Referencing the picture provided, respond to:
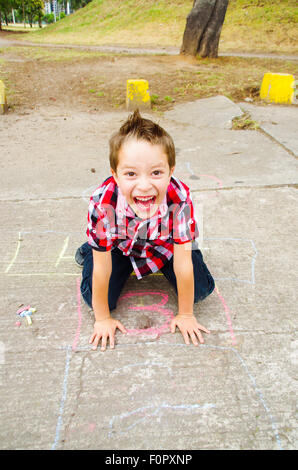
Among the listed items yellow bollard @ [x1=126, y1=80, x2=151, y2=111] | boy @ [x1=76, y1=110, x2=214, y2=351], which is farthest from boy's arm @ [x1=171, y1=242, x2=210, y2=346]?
yellow bollard @ [x1=126, y1=80, x2=151, y2=111]

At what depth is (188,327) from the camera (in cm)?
156

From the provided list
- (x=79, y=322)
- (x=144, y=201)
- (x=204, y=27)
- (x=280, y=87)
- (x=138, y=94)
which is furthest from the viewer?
(x=204, y=27)

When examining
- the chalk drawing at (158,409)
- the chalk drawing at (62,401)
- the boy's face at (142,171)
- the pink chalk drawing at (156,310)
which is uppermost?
the boy's face at (142,171)

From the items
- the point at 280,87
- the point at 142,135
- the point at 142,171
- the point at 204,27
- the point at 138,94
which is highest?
the point at 204,27

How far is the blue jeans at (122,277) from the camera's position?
5.55ft

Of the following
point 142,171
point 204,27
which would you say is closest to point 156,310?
point 142,171

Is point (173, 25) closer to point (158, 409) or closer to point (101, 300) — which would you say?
point (101, 300)

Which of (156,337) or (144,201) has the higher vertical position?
(144,201)

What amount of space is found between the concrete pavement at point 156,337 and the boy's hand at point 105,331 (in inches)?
1.6

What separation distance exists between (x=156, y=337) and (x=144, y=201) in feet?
2.02

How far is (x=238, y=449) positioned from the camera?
116cm

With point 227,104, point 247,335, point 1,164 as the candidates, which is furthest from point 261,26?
point 247,335

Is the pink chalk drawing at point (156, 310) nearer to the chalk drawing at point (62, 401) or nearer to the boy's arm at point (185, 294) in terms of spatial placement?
the boy's arm at point (185, 294)

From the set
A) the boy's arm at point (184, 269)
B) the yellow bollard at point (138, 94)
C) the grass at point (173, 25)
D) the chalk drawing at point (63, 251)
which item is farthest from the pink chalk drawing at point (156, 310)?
the grass at point (173, 25)
